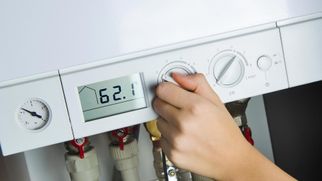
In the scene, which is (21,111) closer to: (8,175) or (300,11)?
(8,175)

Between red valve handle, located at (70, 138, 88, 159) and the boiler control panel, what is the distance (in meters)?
0.16

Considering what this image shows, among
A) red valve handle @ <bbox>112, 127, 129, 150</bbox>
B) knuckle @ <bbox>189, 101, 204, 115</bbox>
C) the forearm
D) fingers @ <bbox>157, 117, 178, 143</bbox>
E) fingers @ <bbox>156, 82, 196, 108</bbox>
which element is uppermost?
fingers @ <bbox>156, 82, 196, 108</bbox>

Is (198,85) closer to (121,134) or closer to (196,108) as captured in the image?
(196,108)

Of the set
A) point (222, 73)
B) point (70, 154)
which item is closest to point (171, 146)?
point (222, 73)

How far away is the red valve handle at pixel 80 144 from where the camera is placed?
761 mm

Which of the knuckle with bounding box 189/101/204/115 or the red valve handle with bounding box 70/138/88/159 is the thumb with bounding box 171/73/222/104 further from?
the red valve handle with bounding box 70/138/88/159

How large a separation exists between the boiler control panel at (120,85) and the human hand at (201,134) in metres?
0.03

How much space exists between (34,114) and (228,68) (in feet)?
1.00

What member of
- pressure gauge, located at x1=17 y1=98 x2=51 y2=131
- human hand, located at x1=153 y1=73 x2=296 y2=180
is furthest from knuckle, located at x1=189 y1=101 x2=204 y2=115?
pressure gauge, located at x1=17 y1=98 x2=51 y2=131

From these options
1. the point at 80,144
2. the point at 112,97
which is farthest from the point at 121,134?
the point at 112,97

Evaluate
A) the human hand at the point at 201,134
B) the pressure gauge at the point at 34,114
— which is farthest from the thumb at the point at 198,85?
the pressure gauge at the point at 34,114

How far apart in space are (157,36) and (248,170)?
24cm

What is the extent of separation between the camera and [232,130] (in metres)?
0.59

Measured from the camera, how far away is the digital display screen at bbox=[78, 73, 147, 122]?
600mm
